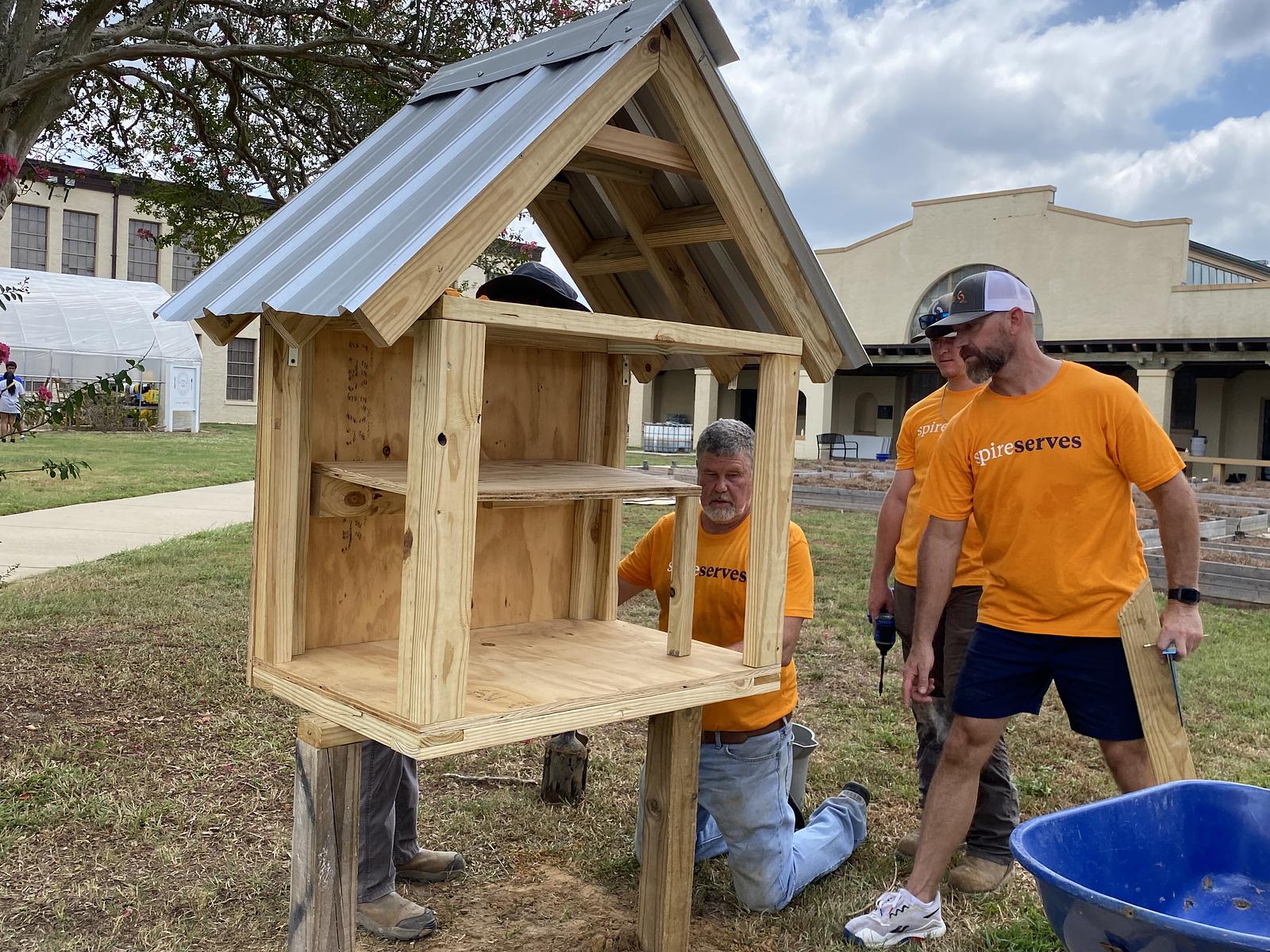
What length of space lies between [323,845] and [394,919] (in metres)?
0.86

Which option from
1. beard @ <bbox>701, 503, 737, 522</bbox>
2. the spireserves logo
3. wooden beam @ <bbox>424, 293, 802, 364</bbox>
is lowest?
beard @ <bbox>701, 503, 737, 522</bbox>

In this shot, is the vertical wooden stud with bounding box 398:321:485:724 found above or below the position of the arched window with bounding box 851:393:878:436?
below

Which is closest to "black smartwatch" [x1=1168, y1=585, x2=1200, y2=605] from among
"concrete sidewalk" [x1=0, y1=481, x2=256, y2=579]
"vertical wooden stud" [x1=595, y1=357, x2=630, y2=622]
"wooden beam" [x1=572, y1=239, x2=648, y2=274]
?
"vertical wooden stud" [x1=595, y1=357, x2=630, y2=622]

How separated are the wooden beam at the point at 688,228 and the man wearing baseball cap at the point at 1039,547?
0.82 metres

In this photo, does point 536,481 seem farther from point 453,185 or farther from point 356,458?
point 453,185

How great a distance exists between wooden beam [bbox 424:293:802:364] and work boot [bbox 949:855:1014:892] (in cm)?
199

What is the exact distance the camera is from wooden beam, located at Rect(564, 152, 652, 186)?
311cm

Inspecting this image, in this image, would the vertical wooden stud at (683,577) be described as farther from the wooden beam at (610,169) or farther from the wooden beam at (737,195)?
the wooden beam at (610,169)

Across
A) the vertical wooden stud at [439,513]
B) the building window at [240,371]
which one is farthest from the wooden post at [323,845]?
the building window at [240,371]

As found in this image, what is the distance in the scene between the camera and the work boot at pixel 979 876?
3750 mm

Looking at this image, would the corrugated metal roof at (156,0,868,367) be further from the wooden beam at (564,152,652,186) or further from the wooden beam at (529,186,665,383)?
the wooden beam at (529,186,665,383)

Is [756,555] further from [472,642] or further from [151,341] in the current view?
[151,341]

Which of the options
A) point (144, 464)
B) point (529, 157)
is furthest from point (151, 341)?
point (529, 157)

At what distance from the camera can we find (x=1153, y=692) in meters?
3.13
